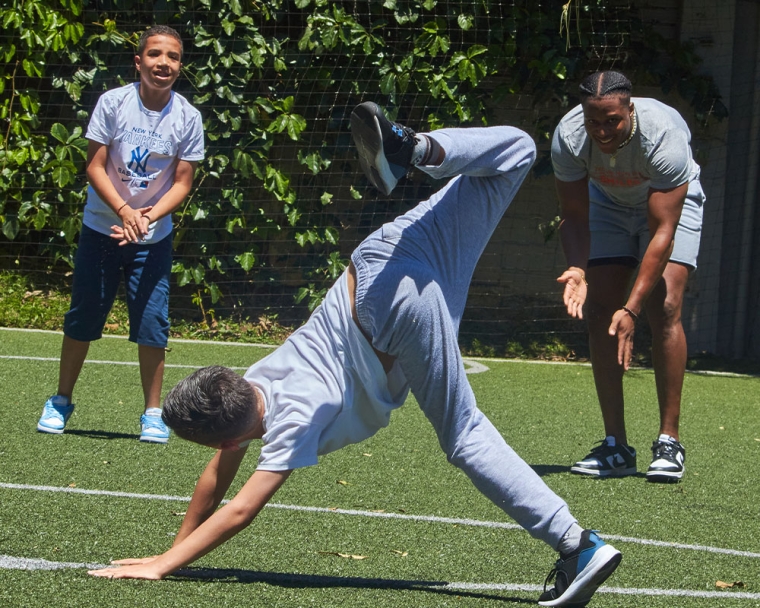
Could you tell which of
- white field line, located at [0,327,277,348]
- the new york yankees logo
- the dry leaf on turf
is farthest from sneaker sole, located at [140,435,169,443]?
white field line, located at [0,327,277,348]

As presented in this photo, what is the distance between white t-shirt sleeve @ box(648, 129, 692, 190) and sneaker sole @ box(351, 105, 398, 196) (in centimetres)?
178

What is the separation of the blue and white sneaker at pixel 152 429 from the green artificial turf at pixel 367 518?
2.2 inches

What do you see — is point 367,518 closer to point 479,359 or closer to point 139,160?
point 139,160

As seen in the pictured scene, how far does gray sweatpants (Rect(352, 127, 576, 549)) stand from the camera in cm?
277

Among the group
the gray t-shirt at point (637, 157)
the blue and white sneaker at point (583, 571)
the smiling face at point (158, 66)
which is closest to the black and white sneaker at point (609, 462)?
the gray t-shirt at point (637, 157)

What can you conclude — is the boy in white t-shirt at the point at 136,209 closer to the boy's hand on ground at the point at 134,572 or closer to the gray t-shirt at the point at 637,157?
the gray t-shirt at the point at 637,157

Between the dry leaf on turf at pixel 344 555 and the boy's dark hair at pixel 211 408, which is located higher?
the boy's dark hair at pixel 211 408

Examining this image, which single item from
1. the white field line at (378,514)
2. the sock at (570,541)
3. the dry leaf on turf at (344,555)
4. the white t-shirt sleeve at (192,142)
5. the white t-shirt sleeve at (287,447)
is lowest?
the white field line at (378,514)

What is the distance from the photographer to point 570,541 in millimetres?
2750

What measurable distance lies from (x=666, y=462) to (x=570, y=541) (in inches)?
71.2

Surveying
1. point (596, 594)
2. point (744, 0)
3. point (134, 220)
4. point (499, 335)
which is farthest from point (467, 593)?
point (744, 0)

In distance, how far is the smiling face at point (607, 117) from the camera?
4.03 metres

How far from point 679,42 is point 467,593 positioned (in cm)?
704

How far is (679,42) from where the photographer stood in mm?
8859
